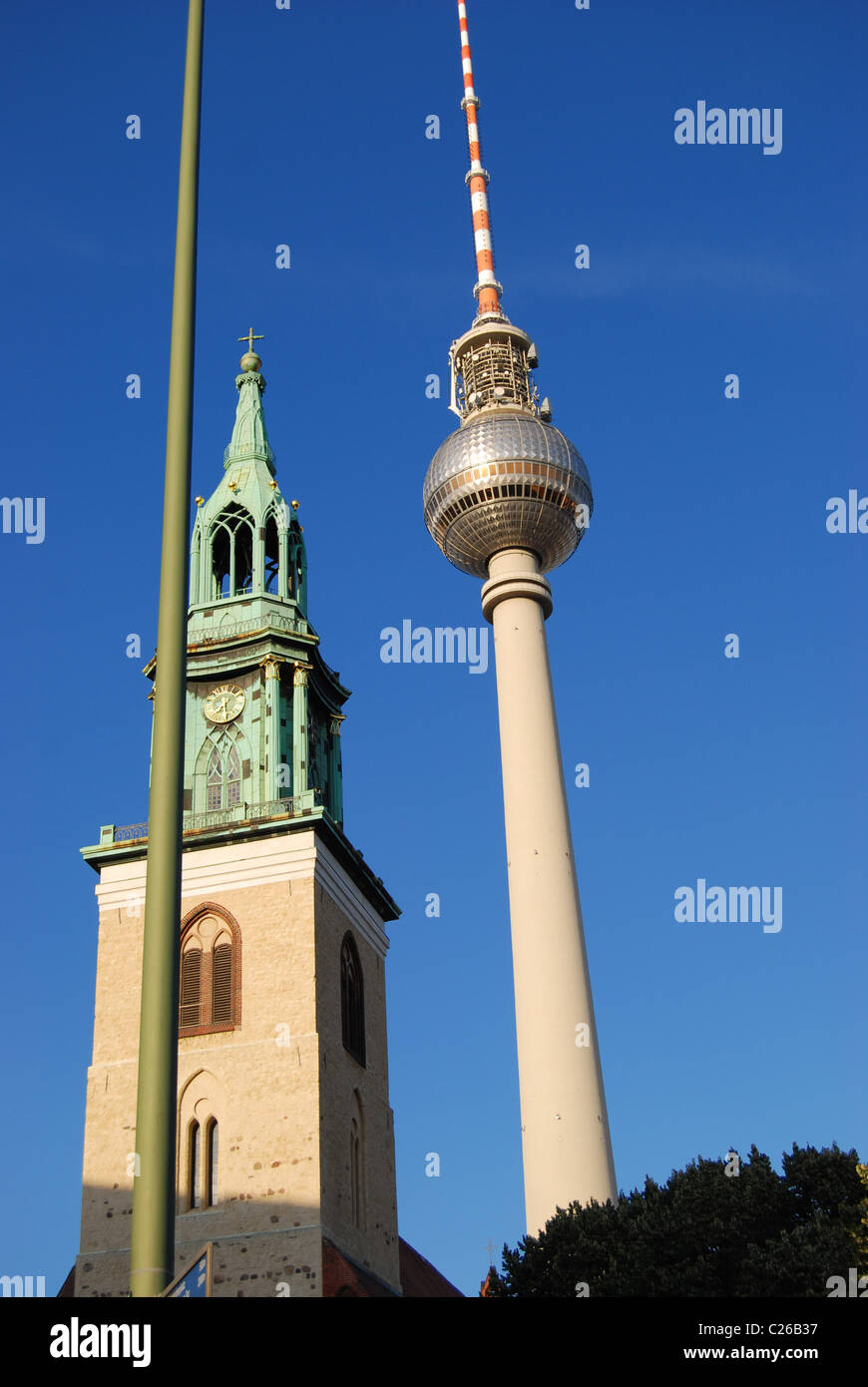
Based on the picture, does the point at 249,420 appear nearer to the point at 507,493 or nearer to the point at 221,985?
the point at 507,493

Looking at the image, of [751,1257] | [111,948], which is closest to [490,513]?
[111,948]

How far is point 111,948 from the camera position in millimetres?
51375

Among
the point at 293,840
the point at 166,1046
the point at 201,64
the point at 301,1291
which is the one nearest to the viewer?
the point at 166,1046

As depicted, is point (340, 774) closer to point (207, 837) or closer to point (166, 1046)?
point (207, 837)

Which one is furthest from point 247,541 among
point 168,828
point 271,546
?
point 168,828

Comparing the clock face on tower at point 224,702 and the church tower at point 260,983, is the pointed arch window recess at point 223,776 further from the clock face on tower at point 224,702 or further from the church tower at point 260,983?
the clock face on tower at point 224,702

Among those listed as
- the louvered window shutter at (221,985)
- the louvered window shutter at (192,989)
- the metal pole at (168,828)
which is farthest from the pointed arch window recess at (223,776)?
the metal pole at (168,828)

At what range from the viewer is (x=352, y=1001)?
52812 mm

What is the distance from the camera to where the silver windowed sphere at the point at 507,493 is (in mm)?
67500

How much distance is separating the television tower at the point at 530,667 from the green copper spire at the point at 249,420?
29.8ft

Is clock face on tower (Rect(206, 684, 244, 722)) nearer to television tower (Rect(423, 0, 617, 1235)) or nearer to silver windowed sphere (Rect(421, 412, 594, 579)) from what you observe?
television tower (Rect(423, 0, 617, 1235))

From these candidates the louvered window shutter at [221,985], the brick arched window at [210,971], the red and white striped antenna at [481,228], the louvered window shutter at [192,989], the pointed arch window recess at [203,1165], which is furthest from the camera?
the red and white striped antenna at [481,228]

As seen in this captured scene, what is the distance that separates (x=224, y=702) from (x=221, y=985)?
1114cm
